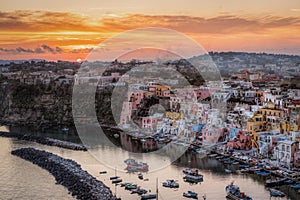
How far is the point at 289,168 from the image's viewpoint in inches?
355

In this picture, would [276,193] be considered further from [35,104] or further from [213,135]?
[35,104]

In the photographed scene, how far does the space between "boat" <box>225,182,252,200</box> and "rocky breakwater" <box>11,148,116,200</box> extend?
196 cm

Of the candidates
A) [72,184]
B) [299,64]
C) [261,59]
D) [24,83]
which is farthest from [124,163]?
[261,59]

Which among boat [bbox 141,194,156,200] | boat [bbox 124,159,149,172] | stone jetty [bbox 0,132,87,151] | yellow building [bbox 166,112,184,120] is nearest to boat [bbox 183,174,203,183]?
boat [bbox 124,159,149,172]

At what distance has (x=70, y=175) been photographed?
8688 mm

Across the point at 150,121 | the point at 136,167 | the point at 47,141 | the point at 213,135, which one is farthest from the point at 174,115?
the point at 136,167

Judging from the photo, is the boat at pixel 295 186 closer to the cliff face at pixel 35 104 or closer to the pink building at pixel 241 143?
the pink building at pixel 241 143

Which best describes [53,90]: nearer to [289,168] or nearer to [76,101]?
[76,101]

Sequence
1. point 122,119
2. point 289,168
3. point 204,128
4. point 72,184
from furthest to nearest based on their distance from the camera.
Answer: point 122,119
point 204,128
point 289,168
point 72,184

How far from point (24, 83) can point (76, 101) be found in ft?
17.6

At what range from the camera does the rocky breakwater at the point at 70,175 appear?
7.61 m

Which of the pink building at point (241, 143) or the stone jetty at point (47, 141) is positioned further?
the stone jetty at point (47, 141)

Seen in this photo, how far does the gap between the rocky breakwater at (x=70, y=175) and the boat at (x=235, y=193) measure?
1.96 meters

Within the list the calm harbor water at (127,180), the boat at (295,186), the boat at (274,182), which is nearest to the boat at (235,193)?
the calm harbor water at (127,180)
